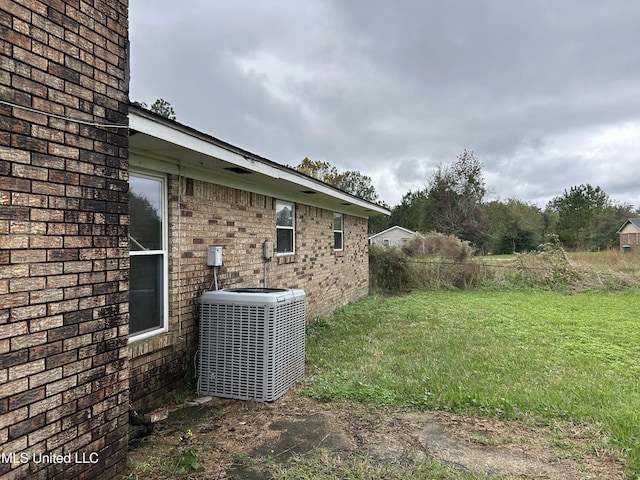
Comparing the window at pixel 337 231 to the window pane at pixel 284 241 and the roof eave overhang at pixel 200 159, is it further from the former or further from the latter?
the roof eave overhang at pixel 200 159

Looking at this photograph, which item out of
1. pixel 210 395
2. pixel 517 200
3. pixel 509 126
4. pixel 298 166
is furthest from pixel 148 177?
pixel 517 200

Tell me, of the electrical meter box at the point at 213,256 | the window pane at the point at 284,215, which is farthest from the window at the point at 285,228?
the electrical meter box at the point at 213,256

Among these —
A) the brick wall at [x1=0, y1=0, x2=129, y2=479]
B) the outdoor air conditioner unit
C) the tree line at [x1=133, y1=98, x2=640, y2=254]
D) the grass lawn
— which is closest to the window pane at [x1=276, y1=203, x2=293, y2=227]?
the grass lawn

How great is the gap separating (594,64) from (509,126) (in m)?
12.4

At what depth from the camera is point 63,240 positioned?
227 centimetres

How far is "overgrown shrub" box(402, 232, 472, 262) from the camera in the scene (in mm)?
17906

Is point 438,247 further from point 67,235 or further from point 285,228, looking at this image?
point 67,235

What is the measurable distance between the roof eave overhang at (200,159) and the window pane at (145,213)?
209 millimetres

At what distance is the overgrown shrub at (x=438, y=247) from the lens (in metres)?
17.9

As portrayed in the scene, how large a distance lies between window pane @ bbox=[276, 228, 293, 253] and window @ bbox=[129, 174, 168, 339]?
3048 mm

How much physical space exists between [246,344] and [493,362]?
3669mm

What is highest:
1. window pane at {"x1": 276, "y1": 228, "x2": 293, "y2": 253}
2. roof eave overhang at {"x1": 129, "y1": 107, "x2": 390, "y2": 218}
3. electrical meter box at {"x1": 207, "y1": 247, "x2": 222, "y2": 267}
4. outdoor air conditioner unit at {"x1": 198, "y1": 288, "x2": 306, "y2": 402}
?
roof eave overhang at {"x1": 129, "y1": 107, "x2": 390, "y2": 218}

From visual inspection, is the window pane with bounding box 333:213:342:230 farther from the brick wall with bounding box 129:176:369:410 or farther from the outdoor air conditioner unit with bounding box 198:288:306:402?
the outdoor air conditioner unit with bounding box 198:288:306:402

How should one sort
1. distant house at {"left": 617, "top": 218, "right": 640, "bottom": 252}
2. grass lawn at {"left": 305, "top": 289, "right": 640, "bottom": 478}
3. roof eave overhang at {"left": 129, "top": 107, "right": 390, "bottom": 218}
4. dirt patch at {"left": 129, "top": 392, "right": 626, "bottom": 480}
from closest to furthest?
dirt patch at {"left": 129, "top": 392, "right": 626, "bottom": 480}, roof eave overhang at {"left": 129, "top": 107, "right": 390, "bottom": 218}, grass lawn at {"left": 305, "top": 289, "right": 640, "bottom": 478}, distant house at {"left": 617, "top": 218, "right": 640, "bottom": 252}
